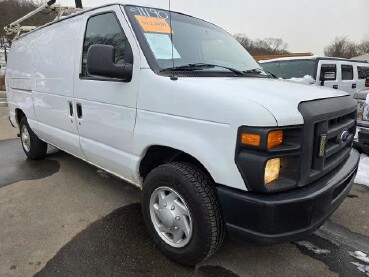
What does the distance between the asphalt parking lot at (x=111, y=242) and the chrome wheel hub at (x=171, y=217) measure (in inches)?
8.0

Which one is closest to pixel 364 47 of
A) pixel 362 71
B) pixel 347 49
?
pixel 347 49

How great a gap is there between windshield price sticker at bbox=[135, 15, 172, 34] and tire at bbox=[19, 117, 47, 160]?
3.16 meters

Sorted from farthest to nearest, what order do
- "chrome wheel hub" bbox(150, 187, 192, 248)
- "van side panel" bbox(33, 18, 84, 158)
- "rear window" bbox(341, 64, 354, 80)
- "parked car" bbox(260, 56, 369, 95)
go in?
1. "rear window" bbox(341, 64, 354, 80)
2. "parked car" bbox(260, 56, 369, 95)
3. "van side panel" bbox(33, 18, 84, 158)
4. "chrome wheel hub" bbox(150, 187, 192, 248)

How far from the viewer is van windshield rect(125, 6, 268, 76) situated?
2775mm

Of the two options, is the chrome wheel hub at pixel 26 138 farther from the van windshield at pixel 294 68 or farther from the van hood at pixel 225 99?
the van windshield at pixel 294 68

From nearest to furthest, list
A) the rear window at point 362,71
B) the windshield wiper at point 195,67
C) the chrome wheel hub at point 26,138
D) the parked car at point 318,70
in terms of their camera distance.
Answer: the windshield wiper at point 195,67
the chrome wheel hub at point 26,138
the parked car at point 318,70
the rear window at point 362,71

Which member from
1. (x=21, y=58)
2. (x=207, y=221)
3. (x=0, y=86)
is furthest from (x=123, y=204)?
(x=0, y=86)

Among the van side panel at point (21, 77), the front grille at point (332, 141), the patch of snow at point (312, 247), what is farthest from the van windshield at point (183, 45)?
the van side panel at point (21, 77)

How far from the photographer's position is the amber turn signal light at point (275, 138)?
2044 millimetres

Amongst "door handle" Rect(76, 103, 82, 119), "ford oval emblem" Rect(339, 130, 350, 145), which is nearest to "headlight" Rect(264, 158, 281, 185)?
"ford oval emblem" Rect(339, 130, 350, 145)

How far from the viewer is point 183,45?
3.03 m

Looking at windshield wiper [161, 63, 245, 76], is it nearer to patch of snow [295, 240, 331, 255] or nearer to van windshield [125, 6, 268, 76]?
van windshield [125, 6, 268, 76]

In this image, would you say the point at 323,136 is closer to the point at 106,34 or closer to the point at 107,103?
the point at 107,103

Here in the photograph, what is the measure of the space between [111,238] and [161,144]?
1096 mm
